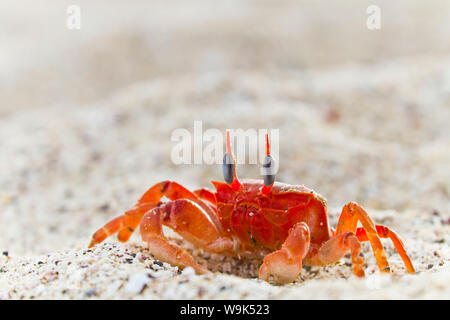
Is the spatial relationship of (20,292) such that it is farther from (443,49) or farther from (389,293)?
(443,49)

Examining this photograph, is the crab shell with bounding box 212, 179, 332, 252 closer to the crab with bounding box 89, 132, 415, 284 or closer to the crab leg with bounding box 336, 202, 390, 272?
the crab with bounding box 89, 132, 415, 284

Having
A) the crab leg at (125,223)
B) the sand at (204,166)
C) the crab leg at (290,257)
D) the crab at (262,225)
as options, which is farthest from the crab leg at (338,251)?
the crab leg at (125,223)

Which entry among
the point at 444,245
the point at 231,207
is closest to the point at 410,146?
the point at 444,245

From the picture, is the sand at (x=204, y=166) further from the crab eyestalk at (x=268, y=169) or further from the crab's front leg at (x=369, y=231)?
the crab eyestalk at (x=268, y=169)

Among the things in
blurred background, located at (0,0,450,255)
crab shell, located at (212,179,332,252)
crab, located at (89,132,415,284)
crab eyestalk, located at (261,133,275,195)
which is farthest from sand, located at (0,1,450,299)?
crab eyestalk, located at (261,133,275,195)

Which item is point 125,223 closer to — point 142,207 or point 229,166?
point 142,207

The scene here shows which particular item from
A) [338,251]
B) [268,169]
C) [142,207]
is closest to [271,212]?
[268,169]
